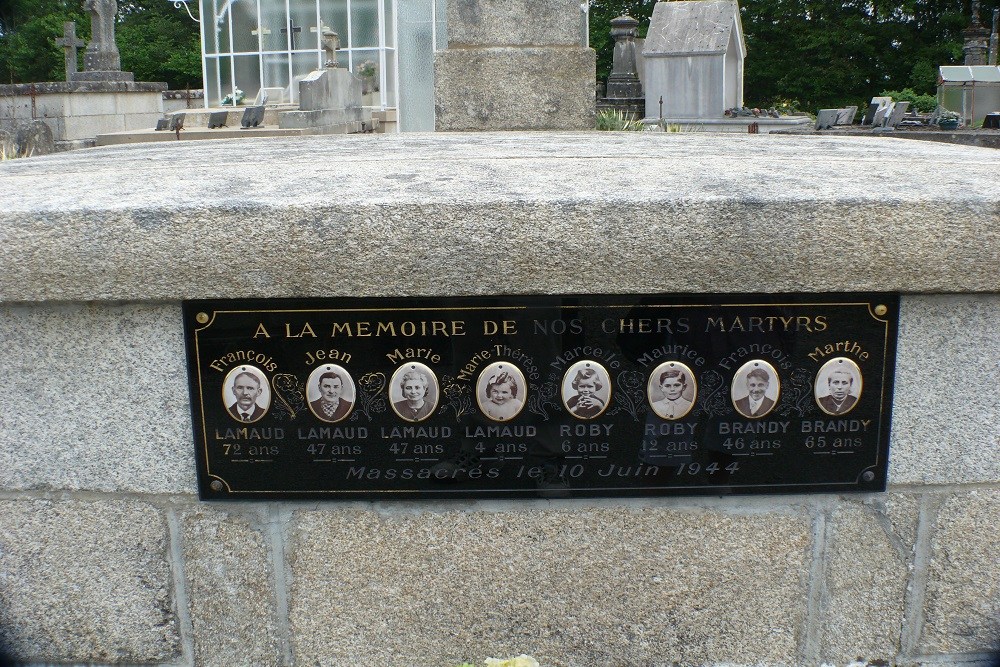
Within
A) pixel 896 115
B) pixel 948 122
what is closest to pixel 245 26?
pixel 896 115

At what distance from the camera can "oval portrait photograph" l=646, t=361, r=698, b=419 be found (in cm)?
182

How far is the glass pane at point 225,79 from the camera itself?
23891mm

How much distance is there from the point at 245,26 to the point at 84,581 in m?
23.6

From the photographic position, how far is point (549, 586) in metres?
1.92

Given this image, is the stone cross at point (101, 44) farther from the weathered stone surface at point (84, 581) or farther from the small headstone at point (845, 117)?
the weathered stone surface at point (84, 581)

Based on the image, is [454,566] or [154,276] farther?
[454,566]

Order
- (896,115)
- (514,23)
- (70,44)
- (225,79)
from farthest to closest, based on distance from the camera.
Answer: (70,44) → (225,79) → (896,115) → (514,23)

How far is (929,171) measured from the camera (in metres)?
2.00

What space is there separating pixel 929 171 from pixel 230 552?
1671 mm

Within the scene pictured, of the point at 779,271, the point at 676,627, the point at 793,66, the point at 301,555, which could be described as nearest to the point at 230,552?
the point at 301,555

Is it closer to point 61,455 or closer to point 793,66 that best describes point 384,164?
point 61,455

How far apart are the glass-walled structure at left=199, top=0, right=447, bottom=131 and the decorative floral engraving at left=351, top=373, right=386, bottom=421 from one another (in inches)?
710

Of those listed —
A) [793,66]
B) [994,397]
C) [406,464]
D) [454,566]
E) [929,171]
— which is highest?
[793,66]

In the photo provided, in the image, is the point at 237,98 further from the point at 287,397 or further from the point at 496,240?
the point at 496,240
